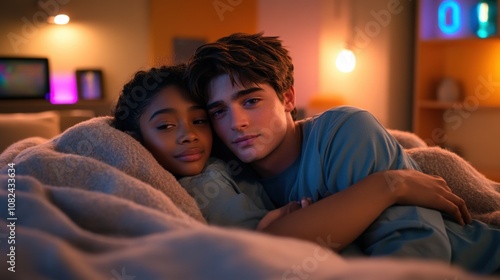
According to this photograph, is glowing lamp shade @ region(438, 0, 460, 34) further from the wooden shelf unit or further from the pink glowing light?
the pink glowing light

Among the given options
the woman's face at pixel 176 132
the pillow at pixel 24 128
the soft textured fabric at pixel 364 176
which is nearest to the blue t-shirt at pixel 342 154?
the soft textured fabric at pixel 364 176

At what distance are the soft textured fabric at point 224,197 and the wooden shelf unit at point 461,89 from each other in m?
2.75

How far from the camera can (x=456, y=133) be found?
3643 millimetres

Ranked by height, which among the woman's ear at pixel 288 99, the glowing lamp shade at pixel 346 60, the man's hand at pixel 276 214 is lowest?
the man's hand at pixel 276 214

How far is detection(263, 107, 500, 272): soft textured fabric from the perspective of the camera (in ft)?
2.67

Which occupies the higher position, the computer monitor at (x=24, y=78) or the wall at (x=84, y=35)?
the wall at (x=84, y=35)

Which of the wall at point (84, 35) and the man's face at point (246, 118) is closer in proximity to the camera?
the man's face at point (246, 118)

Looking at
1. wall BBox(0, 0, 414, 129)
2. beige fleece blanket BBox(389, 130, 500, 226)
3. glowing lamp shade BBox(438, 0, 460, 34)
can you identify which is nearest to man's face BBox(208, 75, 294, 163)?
beige fleece blanket BBox(389, 130, 500, 226)

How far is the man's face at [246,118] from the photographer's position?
3.51 feet

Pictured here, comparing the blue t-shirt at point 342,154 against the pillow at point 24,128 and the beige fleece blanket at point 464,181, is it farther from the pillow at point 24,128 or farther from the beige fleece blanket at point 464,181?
the pillow at point 24,128

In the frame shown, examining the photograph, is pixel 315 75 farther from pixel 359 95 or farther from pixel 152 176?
pixel 152 176

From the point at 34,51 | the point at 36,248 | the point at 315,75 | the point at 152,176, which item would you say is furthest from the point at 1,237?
the point at 315,75

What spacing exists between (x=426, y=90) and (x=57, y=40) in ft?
9.52

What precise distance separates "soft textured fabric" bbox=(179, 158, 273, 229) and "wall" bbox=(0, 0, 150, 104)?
2616 mm
